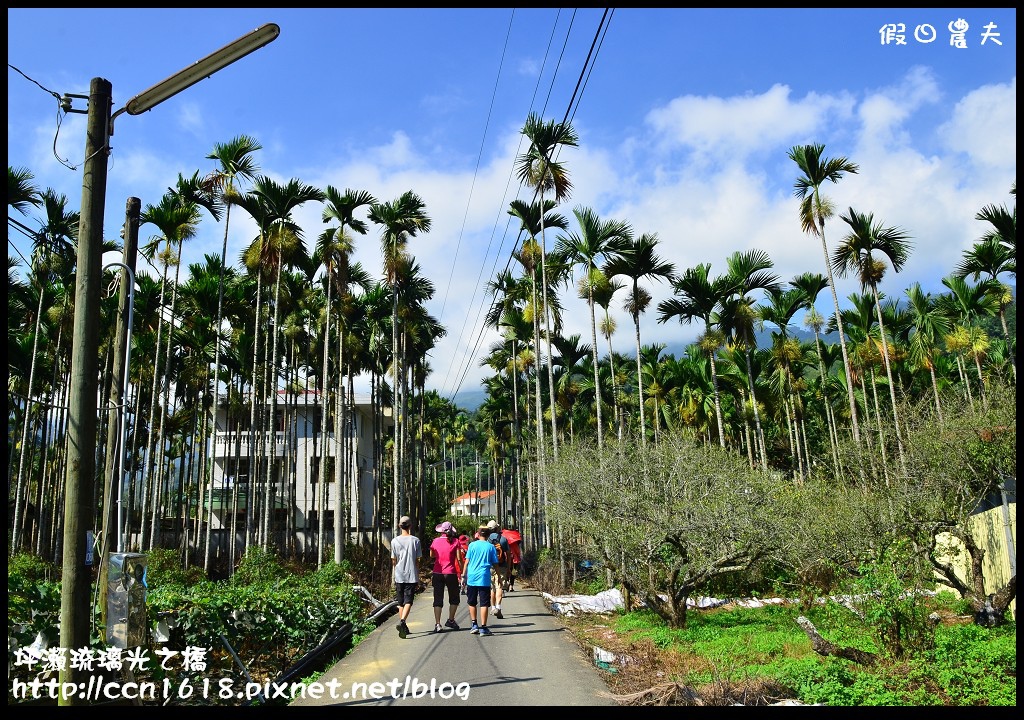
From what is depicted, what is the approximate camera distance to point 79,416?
658cm

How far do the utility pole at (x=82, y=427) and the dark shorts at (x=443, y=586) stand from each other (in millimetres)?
6047

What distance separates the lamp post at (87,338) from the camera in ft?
21.2

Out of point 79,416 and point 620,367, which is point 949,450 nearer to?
point 79,416

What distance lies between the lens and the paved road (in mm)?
7121

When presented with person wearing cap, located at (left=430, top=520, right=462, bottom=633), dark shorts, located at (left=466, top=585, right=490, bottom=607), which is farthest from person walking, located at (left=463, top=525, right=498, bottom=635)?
person wearing cap, located at (left=430, top=520, right=462, bottom=633)

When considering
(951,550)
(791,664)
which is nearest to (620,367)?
(951,550)

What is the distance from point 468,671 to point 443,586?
3.58m

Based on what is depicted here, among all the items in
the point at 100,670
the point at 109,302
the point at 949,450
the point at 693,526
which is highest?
the point at 109,302

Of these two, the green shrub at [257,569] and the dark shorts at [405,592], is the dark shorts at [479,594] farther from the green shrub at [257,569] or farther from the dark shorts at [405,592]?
the green shrub at [257,569]

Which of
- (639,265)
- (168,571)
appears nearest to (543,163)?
(639,265)

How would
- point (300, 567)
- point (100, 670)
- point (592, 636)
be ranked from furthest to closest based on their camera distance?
point (300, 567) → point (592, 636) → point (100, 670)

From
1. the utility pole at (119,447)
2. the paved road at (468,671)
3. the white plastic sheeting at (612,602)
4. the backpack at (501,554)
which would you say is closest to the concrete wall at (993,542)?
the white plastic sheeting at (612,602)

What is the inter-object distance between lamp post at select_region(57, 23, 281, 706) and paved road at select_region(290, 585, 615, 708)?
89.4 inches
